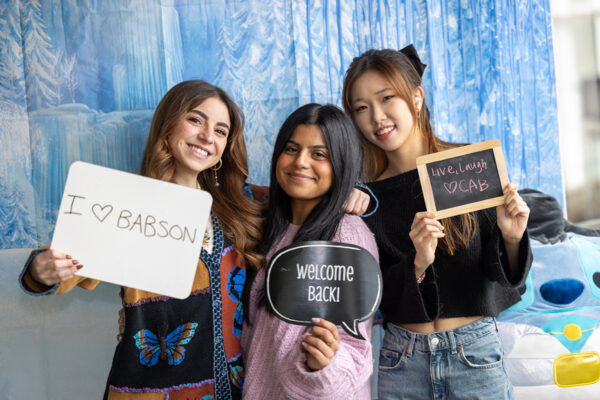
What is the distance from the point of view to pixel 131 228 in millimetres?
1120

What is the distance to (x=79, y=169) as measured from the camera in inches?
43.7

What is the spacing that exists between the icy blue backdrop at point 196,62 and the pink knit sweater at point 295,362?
70cm

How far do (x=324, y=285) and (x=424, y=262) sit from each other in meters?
0.31

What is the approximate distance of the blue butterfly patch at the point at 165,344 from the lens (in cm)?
123

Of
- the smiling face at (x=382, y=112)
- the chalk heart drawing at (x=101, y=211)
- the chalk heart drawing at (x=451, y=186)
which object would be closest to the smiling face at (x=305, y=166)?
the smiling face at (x=382, y=112)

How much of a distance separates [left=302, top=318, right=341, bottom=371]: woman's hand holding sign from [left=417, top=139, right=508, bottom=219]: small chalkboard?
16.6 inches

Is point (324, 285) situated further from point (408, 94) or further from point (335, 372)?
point (408, 94)

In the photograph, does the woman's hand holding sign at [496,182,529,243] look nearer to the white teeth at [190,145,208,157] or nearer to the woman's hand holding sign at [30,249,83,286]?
the white teeth at [190,145,208,157]

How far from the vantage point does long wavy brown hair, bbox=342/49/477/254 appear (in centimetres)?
135

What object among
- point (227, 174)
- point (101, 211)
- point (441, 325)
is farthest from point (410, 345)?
point (101, 211)

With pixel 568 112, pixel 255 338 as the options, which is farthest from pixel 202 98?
pixel 568 112

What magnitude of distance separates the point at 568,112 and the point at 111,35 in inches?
87.8

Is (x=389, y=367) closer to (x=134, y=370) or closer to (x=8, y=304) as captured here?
(x=134, y=370)

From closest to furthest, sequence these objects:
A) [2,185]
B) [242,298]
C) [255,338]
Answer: [255,338] → [242,298] → [2,185]
